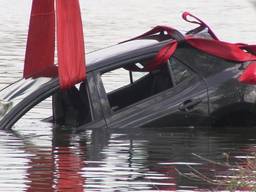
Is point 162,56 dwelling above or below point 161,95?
above

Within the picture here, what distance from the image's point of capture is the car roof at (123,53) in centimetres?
1526

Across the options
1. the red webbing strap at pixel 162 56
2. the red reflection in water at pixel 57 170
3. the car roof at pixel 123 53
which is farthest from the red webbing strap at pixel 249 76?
the red reflection in water at pixel 57 170

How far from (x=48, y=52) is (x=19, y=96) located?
1.26 meters

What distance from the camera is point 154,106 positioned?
1517cm

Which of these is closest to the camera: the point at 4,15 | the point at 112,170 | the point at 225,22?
the point at 112,170

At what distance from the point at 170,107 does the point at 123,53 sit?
0.76 metres

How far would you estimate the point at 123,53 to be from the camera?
50.4 ft

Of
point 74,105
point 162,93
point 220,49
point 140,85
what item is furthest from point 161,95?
point 74,105

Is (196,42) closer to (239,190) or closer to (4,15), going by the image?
(239,190)

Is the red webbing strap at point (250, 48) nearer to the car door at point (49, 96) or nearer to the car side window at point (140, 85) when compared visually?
the car side window at point (140, 85)

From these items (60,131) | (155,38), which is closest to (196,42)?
(155,38)

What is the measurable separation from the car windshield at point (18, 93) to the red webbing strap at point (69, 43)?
391mm

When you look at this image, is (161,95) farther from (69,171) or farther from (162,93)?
(69,171)

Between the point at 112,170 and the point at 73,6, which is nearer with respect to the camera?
the point at 112,170
